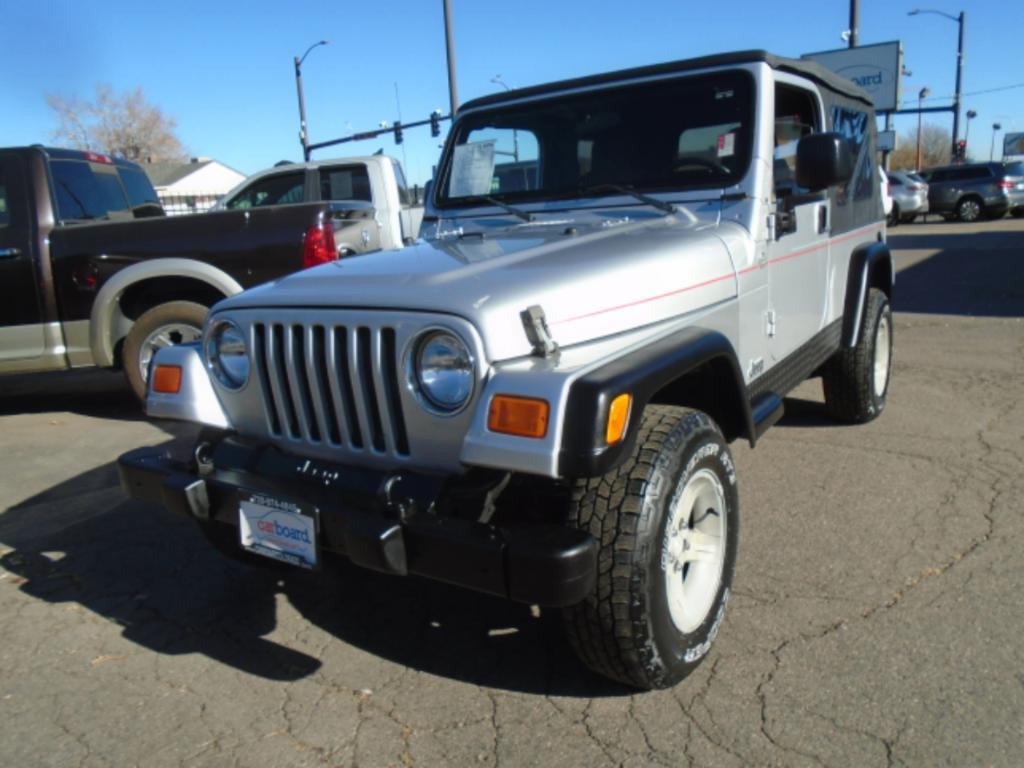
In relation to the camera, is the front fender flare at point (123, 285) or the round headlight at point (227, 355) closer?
the round headlight at point (227, 355)

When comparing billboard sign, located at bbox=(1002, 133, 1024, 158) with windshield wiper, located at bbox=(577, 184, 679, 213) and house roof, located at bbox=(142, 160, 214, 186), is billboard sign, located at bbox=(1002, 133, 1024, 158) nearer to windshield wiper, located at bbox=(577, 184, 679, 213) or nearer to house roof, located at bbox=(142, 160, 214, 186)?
house roof, located at bbox=(142, 160, 214, 186)

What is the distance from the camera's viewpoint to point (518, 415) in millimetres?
2160

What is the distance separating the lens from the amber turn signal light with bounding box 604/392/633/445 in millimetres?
2139

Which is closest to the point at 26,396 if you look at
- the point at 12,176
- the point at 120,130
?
the point at 12,176

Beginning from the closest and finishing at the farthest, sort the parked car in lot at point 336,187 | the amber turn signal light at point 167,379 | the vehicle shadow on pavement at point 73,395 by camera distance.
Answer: the amber turn signal light at point 167,379
the vehicle shadow on pavement at point 73,395
the parked car in lot at point 336,187

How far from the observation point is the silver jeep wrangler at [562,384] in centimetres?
222

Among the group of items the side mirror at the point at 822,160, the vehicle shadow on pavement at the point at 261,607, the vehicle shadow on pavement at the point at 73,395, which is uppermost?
the side mirror at the point at 822,160

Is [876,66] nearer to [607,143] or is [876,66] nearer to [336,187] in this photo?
[336,187]

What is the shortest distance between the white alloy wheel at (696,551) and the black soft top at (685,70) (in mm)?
1906

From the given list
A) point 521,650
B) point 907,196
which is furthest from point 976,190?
point 521,650

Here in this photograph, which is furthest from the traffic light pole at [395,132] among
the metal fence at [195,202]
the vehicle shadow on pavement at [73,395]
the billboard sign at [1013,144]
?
the billboard sign at [1013,144]

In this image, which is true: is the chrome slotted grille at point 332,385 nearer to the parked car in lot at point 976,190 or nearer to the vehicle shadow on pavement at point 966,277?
the vehicle shadow on pavement at point 966,277

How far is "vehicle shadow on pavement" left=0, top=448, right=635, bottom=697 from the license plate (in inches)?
22.8

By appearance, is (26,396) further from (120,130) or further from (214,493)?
(120,130)
